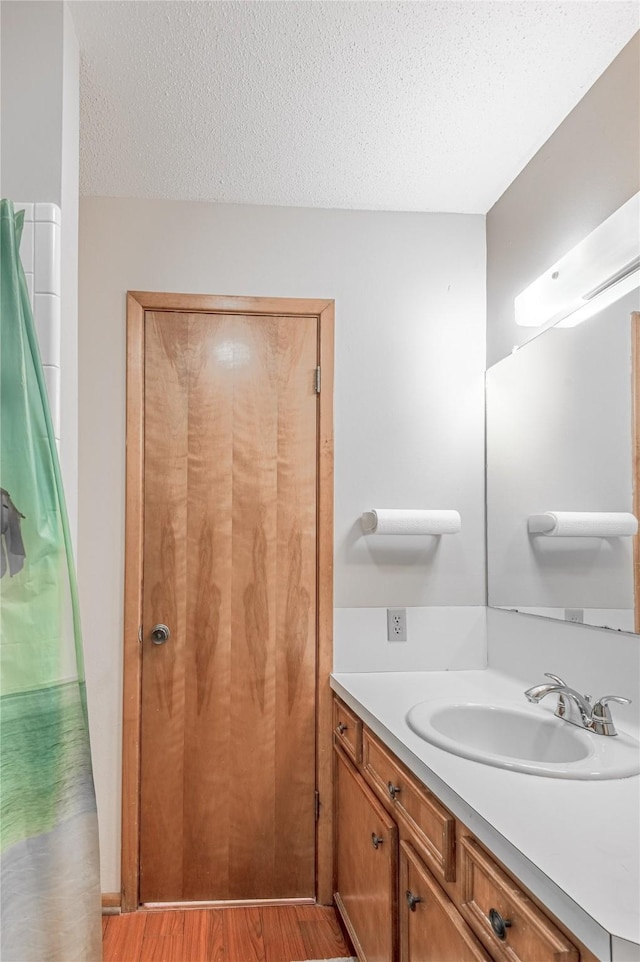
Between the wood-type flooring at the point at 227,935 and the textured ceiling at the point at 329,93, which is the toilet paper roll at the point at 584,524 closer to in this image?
the textured ceiling at the point at 329,93

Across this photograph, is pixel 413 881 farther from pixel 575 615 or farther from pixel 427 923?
pixel 575 615

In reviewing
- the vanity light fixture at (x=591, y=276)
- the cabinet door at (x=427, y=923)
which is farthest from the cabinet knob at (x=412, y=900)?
the vanity light fixture at (x=591, y=276)

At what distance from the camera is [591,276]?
1878 mm

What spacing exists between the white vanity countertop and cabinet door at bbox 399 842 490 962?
0.21m

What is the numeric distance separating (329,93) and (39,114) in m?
0.81

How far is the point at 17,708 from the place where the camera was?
1.43m

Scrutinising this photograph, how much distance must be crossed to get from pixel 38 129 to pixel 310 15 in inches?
28.0

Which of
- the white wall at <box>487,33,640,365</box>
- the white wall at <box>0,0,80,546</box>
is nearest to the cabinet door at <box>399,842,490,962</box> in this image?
the white wall at <box>0,0,80,546</box>

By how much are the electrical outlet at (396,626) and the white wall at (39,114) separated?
1.36 metres

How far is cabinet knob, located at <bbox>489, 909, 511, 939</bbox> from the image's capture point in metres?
1.15

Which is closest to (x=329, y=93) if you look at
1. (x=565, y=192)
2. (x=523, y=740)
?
(x=565, y=192)

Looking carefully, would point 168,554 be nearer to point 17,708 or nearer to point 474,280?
point 17,708

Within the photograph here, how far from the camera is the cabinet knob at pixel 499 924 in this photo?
45.1 inches

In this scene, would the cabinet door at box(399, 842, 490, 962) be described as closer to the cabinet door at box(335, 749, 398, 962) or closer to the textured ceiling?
the cabinet door at box(335, 749, 398, 962)
